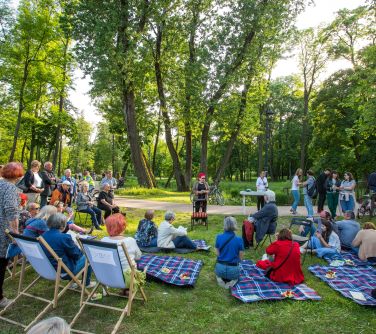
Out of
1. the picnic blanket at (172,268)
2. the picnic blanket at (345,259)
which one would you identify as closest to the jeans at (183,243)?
the picnic blanket at (172,268)

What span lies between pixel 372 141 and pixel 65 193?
21936mm

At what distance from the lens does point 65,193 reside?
952 cm

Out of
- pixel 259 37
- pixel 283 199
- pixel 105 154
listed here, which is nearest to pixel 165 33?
pixel 259 37

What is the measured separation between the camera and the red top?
19.7 ft

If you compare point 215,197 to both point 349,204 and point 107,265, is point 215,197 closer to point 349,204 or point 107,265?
point 349,204

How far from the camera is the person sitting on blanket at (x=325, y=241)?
7.82 metres

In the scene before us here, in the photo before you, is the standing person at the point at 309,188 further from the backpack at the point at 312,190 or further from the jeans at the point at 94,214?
the jeans at the point at 94,214

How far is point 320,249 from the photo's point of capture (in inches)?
309

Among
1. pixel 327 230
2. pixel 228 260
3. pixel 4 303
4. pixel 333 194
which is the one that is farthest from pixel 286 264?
pixel 333 194

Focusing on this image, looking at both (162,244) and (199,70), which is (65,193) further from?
(199,70)

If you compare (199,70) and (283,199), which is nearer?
(283,199)

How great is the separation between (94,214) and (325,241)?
6.31m

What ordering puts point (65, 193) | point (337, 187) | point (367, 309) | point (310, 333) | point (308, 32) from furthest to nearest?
point (308, 32) < point (337, 187) < point (65, 193) < point (367, 309) < point (310, 333)

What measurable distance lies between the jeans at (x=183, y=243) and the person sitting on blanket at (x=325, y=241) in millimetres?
2522
